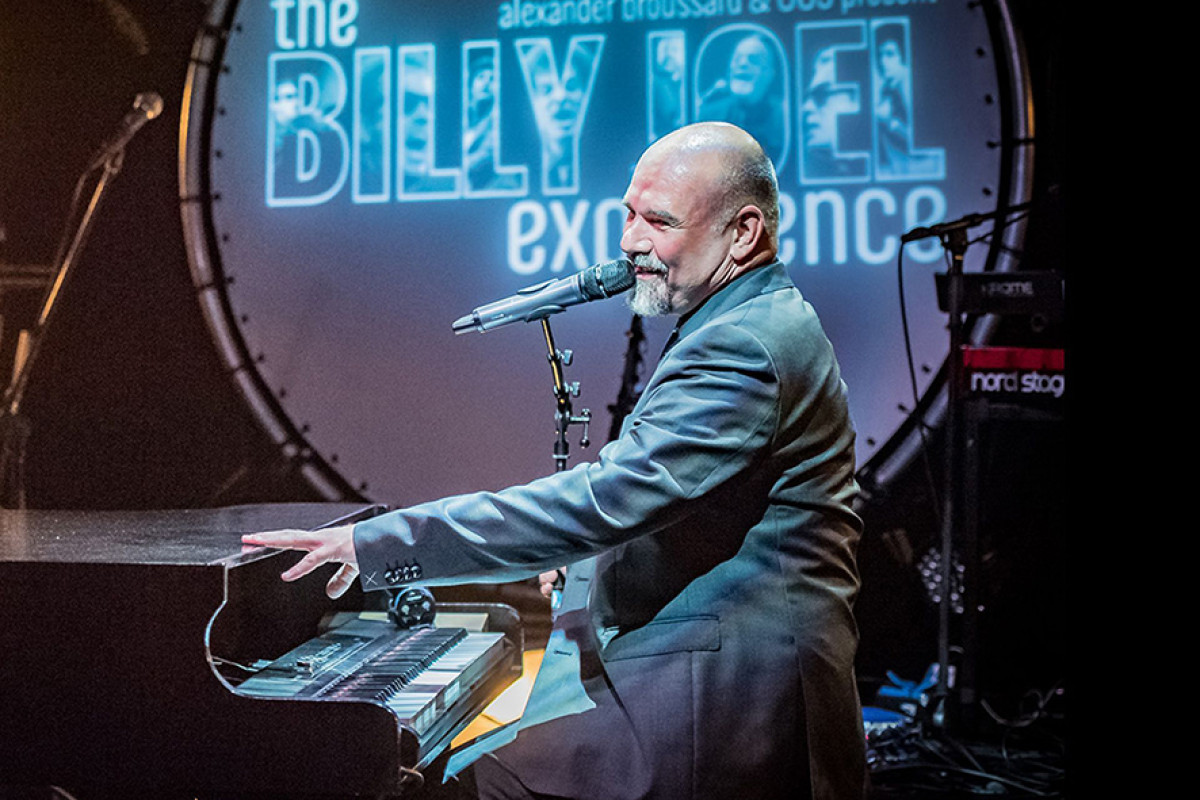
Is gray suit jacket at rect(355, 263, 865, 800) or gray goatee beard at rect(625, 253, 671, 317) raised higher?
gray goatee beard at rect(625, 253, 671, 317)

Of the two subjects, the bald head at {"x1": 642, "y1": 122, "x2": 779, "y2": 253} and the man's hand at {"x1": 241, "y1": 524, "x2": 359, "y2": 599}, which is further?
the bald head at {"x1": 642, "y1": 122, "x2": 779, "y2": 253}

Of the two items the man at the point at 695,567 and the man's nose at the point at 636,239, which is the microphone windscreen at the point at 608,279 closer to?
the man's nose at the point at 636,239

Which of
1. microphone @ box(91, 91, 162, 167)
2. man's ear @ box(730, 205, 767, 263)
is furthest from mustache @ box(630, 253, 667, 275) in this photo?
microphone @ box(91, 91, 162, 167)

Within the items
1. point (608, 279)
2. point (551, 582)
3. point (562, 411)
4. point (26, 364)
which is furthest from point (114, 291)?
point (608, 279)

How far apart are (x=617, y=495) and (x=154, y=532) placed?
1.07 m

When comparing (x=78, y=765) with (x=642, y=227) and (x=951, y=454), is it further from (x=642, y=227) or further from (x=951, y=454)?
(x=951, y=454)

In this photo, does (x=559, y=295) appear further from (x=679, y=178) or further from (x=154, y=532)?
(x=154, y=532)

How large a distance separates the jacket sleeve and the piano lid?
32 centimetres

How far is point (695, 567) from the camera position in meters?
1.61

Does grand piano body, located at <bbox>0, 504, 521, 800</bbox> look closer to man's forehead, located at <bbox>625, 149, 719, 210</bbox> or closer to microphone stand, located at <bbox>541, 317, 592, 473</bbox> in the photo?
man's forehead, located at <bbox>625, 149, 719, 210</bbox>

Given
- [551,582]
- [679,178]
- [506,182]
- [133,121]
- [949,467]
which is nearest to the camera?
[679,178]

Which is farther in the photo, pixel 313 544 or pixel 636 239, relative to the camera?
pixel 636 239

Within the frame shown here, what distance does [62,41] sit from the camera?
4.21 meters

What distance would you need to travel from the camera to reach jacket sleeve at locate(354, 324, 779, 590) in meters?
1.51
